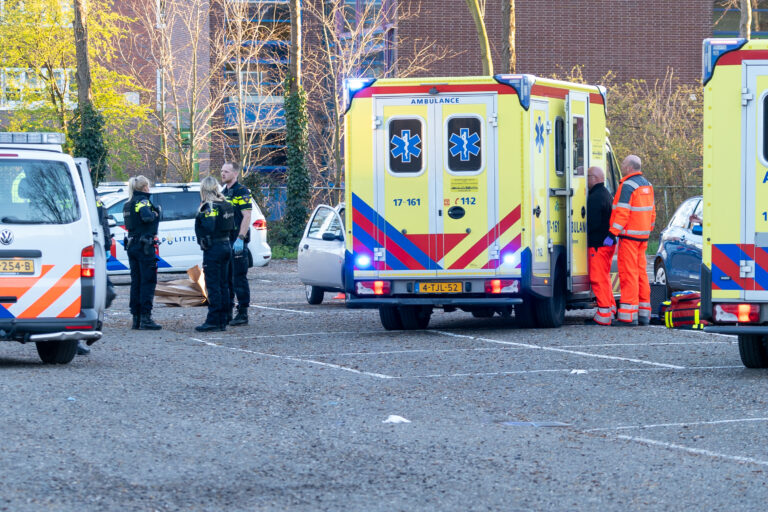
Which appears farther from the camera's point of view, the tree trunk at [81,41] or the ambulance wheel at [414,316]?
the tree trunk at [81,41]

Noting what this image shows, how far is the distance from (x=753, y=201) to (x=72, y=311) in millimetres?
5673

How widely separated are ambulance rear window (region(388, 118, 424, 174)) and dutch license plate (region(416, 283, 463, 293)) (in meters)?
1.24

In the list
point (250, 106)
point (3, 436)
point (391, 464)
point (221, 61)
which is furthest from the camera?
point (250, 106)

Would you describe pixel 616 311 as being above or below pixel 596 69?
below

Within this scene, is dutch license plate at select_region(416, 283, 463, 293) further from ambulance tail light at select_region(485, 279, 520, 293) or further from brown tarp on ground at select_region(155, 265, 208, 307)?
brown tarp on ground at select_region(155, 265, 208, 307)

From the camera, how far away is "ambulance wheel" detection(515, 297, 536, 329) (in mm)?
15344

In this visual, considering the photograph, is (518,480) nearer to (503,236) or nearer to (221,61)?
(503,236)

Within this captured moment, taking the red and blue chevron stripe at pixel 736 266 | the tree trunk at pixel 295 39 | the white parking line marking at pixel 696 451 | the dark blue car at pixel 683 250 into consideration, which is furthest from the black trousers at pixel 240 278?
the tree trunk at pixel 295 39

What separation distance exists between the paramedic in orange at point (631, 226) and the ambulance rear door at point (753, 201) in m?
4.40

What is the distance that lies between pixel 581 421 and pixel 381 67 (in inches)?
1475

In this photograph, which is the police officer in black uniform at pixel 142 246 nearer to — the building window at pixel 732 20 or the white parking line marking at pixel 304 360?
the white parking line marking at pixel 304 360

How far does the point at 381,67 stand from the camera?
150ft

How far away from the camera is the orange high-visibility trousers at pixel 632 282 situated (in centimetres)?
1556

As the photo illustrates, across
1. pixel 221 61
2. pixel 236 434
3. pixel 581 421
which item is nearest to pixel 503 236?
pixel 581 421
